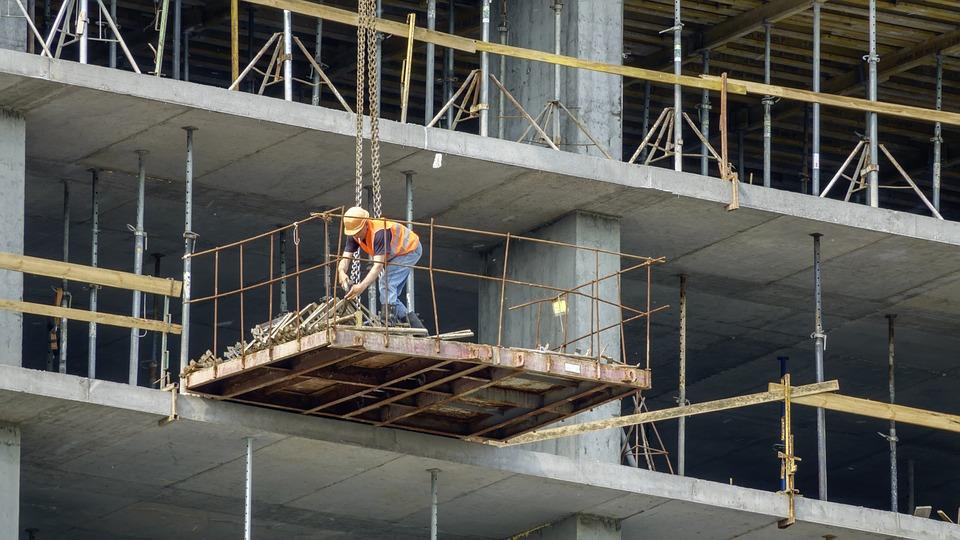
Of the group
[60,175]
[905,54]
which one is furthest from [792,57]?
[60,175]

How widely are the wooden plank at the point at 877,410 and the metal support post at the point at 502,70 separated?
14.2 feet

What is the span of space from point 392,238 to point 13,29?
14.4 feet

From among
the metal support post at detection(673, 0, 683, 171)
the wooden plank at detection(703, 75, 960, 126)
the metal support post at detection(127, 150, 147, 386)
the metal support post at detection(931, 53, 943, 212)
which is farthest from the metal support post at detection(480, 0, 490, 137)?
the metal support post at detection(931, 53, 943, 212)

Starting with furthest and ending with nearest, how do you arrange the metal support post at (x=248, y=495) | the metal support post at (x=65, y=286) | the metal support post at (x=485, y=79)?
1. the metal support post at (x=485, y=79)
2. the metal support post at (x=65, y=286)
3. the metal support post at (x=248, y=495)

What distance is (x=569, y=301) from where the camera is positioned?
23.7m

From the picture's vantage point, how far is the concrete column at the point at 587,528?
78.0ft

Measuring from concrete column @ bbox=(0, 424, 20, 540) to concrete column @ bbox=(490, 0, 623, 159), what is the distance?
6.65 metres

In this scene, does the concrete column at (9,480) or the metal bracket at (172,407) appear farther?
the metal bracket at (172,407)

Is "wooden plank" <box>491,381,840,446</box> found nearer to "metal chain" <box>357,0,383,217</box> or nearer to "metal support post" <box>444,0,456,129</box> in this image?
"metal chain" <box>357,0,383,217</box>

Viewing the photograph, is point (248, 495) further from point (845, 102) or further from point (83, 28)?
point (845, 102)

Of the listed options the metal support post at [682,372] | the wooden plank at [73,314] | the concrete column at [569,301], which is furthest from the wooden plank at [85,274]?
the metal support post at [682,372]

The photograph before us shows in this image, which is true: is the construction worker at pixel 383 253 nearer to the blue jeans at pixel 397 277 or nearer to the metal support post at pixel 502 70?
the blue jeans at pixel 397 277

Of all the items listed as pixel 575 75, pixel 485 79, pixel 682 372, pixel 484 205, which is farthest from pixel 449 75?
pixel 682 372

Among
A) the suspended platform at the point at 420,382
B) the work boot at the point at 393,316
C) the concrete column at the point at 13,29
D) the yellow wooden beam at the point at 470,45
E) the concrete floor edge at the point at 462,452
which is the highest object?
the yellow wooden beam at the point at 470,45
